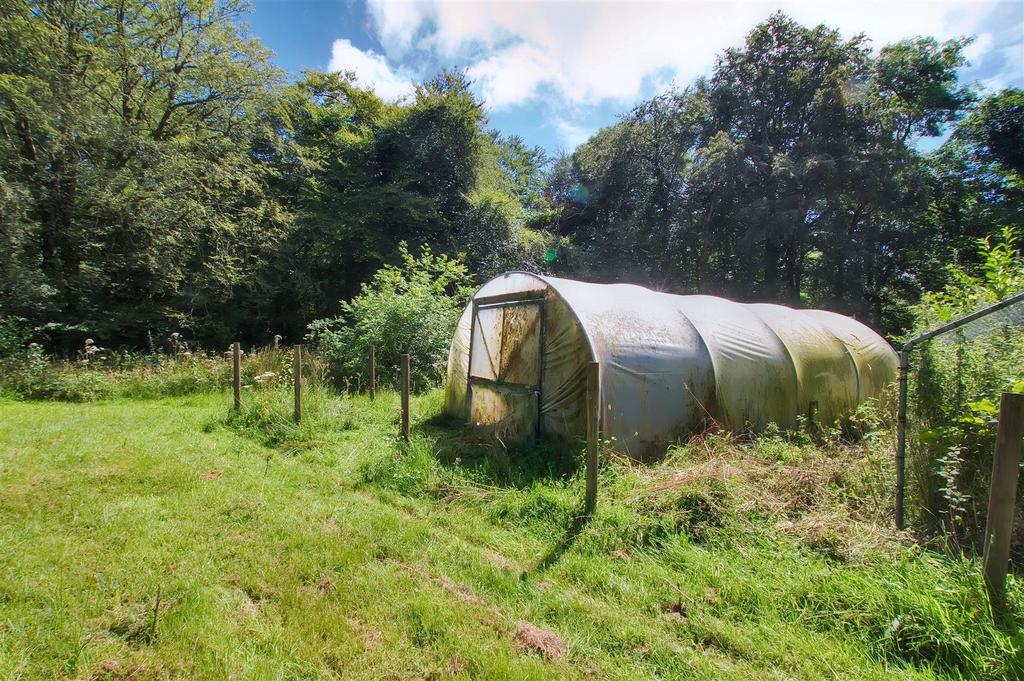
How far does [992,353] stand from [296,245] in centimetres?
1892

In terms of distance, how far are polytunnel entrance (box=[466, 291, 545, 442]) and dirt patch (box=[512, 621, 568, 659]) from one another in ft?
11.0

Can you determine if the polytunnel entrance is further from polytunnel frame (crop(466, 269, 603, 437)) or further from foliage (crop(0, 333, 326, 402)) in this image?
foliage (crop(0, 333, 326, 402))

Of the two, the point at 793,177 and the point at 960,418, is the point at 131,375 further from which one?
the point at 793,177

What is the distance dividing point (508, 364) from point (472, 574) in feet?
11.7

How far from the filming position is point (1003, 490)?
236cm

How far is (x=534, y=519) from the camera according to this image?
391 cm

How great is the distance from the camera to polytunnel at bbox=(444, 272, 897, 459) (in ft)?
17.9

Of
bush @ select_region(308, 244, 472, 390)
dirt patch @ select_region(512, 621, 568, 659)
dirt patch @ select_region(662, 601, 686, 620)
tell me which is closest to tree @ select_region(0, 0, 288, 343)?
bush @ select_region(308, 244, 472, 390)

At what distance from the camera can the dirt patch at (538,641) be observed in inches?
94.5

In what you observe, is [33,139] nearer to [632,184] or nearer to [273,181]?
[273,181]

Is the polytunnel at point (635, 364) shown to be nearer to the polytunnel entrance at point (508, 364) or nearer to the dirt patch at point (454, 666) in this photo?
the polytunnel entrance at point (508, 364)

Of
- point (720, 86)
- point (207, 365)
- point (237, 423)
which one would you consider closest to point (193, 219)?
point (207, 365)

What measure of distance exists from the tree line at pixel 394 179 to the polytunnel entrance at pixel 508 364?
10.8 metres

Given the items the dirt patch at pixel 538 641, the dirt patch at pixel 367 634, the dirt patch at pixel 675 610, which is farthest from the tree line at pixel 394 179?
the dirt patch at pixel 675 610
